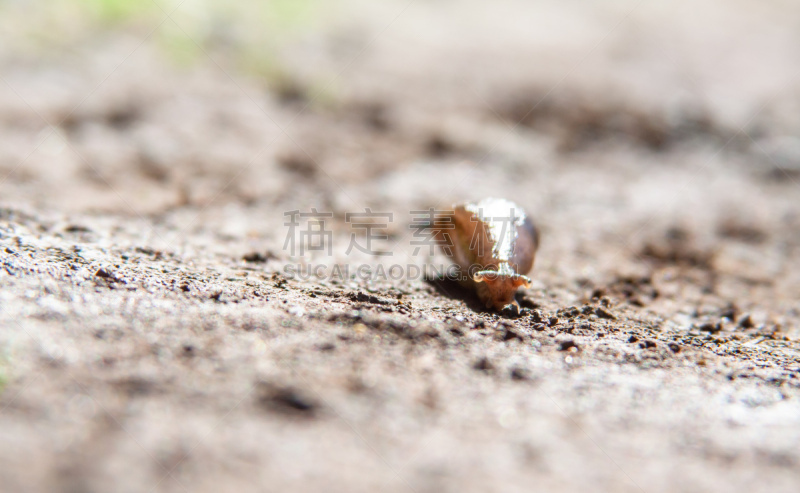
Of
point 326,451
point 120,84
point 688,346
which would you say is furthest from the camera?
point 120,84

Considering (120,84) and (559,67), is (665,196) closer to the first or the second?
(559,67)

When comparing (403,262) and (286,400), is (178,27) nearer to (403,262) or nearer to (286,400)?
Result: (403,262)

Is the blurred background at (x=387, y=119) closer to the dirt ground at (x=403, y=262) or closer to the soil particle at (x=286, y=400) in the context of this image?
the dirt ground at (x=403, y=262)

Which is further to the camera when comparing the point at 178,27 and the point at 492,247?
the point at 178,27

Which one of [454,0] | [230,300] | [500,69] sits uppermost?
[454,0]

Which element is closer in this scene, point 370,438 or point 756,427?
point 370,438

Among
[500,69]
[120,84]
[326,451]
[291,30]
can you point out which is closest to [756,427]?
[326,451]

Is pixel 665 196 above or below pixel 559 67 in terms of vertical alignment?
below

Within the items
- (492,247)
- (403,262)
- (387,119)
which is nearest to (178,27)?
(387,119)
